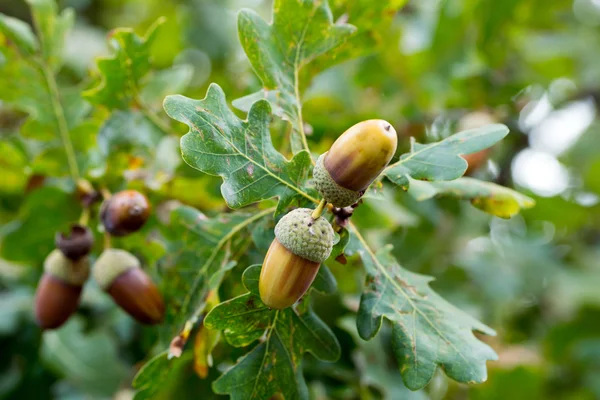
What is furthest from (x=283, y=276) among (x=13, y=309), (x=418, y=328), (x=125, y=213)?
(x=13, y=309)

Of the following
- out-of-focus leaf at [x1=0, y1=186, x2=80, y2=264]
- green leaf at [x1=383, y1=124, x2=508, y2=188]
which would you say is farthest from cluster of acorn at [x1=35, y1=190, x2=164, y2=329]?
green leaf at [x1=383, y1=124, x2=508, y2=188]

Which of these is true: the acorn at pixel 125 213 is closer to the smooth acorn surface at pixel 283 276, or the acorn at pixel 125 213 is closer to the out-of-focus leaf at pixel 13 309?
the smooth acorn surface at pixel 283 276

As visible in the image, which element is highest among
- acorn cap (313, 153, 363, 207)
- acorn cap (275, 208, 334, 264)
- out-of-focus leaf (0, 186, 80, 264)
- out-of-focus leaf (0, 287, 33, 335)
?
acorn cap (313, 153, 363, 207)

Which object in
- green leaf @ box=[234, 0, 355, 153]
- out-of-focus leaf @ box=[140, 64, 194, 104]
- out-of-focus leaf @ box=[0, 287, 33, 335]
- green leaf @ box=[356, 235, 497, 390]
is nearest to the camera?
green leaf @ box=[356, 235, 497, 390]

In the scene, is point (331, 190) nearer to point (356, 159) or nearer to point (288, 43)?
point (356, 159)

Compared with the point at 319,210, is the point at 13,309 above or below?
below

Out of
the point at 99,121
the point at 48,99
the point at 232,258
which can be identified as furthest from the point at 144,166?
the point at 232,258

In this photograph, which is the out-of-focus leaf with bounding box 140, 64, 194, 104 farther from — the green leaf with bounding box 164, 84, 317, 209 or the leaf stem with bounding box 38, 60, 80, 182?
the green leaf with bounding box 164, 84, 317, 209
